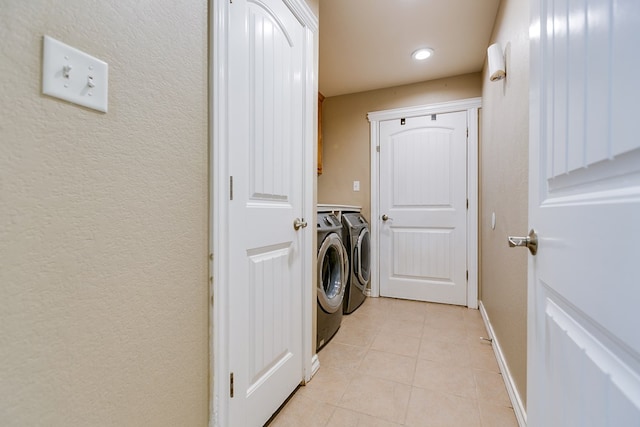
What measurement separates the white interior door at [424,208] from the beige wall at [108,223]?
8.12 ft

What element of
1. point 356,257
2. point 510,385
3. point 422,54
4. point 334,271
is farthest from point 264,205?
point 422,54

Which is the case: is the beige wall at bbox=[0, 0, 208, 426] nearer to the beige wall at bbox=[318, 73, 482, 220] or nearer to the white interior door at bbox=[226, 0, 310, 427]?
the white interior door at bbox=[226, 0, 310, 427]

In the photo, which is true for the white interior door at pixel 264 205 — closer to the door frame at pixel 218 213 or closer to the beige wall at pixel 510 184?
the door frame at pixel 218 213

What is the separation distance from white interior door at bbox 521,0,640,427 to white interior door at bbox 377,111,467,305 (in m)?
2.35

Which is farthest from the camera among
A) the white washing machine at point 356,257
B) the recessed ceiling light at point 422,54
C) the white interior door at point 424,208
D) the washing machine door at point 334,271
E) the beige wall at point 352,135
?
the beige wall at point 352,135

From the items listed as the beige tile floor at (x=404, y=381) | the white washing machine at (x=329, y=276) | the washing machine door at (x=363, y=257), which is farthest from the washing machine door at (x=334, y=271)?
the washing machine door at (x=363, y=257)

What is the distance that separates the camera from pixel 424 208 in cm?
300

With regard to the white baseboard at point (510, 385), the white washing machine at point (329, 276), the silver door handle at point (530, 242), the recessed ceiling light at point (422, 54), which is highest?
the recessed ceiling light at point (422, 54)

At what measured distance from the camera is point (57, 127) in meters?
0.58

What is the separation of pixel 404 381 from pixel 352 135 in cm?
253

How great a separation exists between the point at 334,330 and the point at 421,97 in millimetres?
2477

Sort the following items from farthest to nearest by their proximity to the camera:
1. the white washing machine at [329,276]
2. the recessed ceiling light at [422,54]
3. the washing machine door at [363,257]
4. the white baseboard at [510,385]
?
the washing machine door at [363,257], the recessed ceiling light at [422,54], the white washing machine at [329,276], the white baseboard at [510,385]

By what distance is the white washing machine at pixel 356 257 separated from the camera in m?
2.62

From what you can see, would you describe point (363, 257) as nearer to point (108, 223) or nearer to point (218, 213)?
point (218, 213)
